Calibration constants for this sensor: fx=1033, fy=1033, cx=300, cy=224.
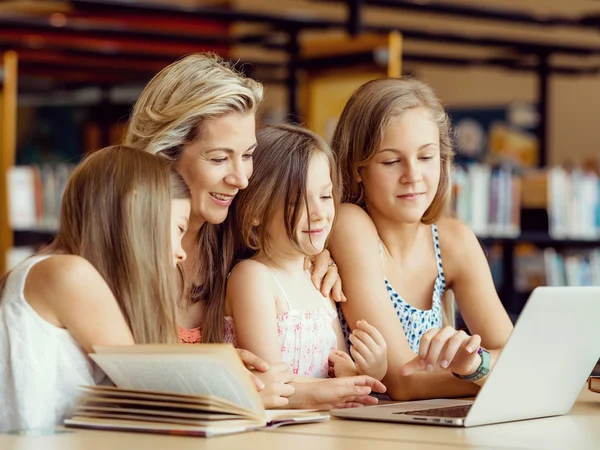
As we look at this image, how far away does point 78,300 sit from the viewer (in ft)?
4.90

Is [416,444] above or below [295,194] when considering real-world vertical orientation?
below

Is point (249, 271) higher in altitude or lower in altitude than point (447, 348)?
higher

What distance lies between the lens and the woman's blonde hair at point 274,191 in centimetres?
193

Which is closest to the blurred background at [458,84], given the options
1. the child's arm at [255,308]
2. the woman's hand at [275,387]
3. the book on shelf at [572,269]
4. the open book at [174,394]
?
the book on shelf at [572,269]

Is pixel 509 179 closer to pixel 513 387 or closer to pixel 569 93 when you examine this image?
pixel 569 93

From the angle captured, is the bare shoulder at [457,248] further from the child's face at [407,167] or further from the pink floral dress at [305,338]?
the pink floral dress at [305,338]

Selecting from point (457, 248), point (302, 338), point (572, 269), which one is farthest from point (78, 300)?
point (572, 269)

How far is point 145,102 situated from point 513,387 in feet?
2.88

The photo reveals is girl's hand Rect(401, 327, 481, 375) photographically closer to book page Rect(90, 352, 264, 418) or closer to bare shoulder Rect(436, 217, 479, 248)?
book page Rect(90, 352, 264, 418)

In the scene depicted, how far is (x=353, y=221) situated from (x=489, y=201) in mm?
3951

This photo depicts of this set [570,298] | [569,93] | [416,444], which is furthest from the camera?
[569,93]

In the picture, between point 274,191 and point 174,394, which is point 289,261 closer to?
point 274,191

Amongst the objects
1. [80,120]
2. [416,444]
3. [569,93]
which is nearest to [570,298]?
[416,444]

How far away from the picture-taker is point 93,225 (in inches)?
60.7
